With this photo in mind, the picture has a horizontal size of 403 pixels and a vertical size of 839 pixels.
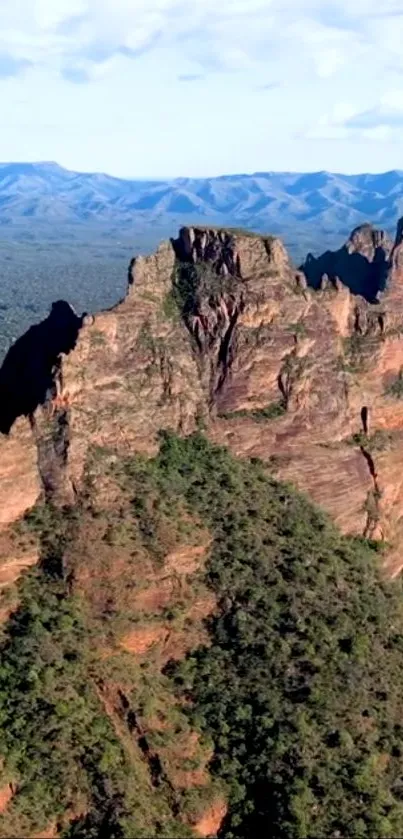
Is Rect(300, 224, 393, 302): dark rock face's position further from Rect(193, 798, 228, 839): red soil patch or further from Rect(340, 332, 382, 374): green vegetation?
Rect(193, 798, 228, 839): red soil patch

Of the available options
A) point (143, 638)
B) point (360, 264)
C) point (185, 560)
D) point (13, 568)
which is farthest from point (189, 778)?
point (360, 264)

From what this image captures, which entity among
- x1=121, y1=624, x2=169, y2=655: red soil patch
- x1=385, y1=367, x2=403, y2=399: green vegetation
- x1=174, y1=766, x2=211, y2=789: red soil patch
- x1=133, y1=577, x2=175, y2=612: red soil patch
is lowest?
x1=174, y1=766, x2=211, y2=789: red soil patch

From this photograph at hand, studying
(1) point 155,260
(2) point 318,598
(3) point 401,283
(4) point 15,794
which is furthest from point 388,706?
(3) point 401,283

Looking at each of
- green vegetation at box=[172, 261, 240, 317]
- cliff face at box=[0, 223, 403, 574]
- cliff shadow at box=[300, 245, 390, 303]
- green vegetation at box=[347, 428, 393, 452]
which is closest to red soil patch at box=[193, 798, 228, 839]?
cliff face at box=[0, 223, 403, 574]

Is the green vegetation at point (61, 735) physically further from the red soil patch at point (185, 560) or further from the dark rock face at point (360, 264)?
the dark rock face at point (360, 264)

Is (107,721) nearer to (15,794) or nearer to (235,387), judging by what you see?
(15,794)

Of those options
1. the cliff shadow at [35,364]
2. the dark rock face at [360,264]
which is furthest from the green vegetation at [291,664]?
the dark rock face at [360,264]
